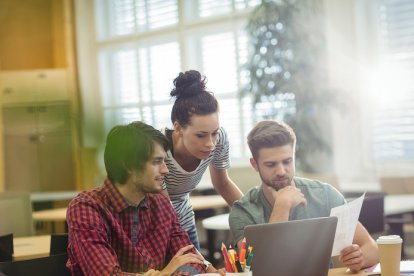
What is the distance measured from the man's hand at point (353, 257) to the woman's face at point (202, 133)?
74 centimetres

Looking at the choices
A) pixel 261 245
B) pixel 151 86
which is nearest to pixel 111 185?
pixel 261 245

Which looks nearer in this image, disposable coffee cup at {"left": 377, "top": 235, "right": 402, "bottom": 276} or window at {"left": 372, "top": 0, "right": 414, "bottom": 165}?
disposable coffee cup at {"left": 377, "top": 235, "right": 402, "bottom": 276}

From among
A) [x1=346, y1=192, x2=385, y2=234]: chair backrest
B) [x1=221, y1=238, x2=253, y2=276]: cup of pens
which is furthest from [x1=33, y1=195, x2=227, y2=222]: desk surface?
[x1=221, y1=238, x2=253, y2=276]: cup of pens

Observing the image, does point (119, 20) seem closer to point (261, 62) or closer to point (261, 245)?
point (261, 62)

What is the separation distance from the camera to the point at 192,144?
2.90 metres

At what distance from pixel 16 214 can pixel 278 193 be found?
2201 mm

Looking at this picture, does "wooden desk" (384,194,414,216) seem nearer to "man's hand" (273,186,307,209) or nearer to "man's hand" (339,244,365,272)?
"man's hand" (273,186,307,209)

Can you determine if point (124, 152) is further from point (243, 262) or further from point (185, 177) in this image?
point (185, 177)

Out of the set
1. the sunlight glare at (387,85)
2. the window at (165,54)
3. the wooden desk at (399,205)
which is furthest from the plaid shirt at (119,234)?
the window at (165,54)

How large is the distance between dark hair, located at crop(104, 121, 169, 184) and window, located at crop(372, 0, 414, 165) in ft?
15.2

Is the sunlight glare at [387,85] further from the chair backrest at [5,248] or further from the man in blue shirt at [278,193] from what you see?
the chair backrest at [5,248]

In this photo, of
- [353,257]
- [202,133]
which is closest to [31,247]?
[202,133]

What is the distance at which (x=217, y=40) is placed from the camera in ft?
26.9

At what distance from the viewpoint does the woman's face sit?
2875 millimetres
